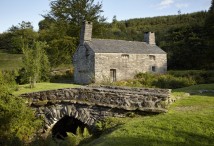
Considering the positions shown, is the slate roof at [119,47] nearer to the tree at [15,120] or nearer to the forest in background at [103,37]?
the forest in background at [103,37]

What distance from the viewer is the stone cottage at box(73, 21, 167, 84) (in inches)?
1128

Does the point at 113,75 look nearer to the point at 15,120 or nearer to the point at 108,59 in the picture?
the point at 108,59

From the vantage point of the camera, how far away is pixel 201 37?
41125 millimetres

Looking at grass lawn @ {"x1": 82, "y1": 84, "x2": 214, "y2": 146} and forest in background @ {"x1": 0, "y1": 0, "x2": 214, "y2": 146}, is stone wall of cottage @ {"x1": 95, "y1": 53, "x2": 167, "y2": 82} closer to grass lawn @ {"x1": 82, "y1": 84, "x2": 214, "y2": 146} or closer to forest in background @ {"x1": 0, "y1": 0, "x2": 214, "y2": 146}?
forest in background @ {"x1": 0, "y1": 0, "x2": 214, "y2": 146}

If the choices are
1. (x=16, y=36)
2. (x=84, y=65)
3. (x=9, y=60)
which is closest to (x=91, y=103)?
(x=84, y=65)

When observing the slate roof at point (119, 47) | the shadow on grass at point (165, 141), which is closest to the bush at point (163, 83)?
the slate roof at point (119, 47)

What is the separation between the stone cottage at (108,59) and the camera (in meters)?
28.7

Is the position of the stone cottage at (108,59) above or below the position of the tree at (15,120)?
above

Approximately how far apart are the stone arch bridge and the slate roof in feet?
45.8

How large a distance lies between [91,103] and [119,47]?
60.1ft

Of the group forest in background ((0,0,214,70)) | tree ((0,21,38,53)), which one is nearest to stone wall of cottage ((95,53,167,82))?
forest in background ((0,0,214,70))

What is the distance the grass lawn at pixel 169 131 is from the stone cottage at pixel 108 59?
1704cm

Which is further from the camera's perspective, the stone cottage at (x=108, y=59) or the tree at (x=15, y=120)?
the stone cottage at (x=108, y=59)

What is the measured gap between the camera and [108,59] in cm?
2917
